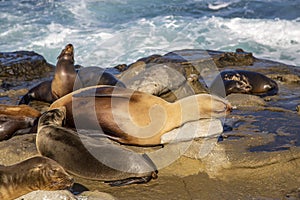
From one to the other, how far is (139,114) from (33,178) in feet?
3.90

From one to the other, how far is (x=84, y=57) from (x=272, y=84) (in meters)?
7.05

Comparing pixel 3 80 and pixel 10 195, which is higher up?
pixel 10 195

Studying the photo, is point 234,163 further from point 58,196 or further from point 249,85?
point 249,85

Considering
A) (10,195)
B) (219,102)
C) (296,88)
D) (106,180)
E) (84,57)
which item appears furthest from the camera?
(84,57)

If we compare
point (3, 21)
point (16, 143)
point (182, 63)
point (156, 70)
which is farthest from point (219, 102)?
point (3, 21)

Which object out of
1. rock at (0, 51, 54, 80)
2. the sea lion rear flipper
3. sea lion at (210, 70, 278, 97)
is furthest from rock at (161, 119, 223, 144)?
rock at (0, 51, 54, 80)

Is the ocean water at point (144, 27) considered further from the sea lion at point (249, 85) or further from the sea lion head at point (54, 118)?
the sea lion head at point (54, 118)

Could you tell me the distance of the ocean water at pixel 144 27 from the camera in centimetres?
1291

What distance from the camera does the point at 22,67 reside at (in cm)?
869

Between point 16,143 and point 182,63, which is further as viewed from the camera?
point 182,63

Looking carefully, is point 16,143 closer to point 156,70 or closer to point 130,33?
point 156,70

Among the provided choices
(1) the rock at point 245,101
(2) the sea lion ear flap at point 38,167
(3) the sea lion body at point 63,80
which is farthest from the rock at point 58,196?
(3) the sea lion body at point 63,80

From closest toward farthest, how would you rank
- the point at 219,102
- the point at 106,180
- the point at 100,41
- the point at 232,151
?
1. the point at 106,180
2. the point at 232,151
3. the point at 219,102
4. the point at 100,41

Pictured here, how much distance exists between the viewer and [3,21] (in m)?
17.4
